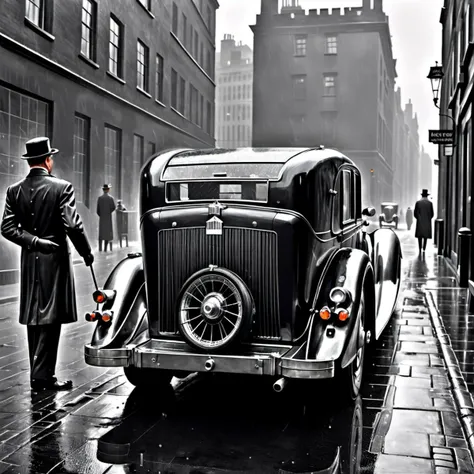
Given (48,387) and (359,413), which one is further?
(48,387)

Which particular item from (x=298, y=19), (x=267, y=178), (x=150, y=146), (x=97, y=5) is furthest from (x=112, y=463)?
(x=298, y=19)

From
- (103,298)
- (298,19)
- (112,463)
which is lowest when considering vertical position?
(112,463)

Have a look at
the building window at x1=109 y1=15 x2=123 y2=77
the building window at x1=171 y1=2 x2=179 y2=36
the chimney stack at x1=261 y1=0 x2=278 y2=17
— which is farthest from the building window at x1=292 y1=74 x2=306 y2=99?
the building window at x1=109 y1=15 x2=123 y2=77

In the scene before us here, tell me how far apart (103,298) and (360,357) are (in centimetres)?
214

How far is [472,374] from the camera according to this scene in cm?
569

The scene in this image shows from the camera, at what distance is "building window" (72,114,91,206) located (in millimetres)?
17719

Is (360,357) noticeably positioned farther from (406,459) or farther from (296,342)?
(406,459)

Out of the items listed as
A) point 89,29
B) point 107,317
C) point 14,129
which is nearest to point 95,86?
point 89,29

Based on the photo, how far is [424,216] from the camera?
68.0ft

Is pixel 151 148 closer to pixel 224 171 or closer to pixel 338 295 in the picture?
pixel 224 171

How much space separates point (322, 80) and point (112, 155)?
33.9m

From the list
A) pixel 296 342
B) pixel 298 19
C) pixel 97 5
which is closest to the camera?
pixel 296 342

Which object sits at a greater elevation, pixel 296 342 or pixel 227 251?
pixel 227 251

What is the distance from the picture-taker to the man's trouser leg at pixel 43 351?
17.3ft
